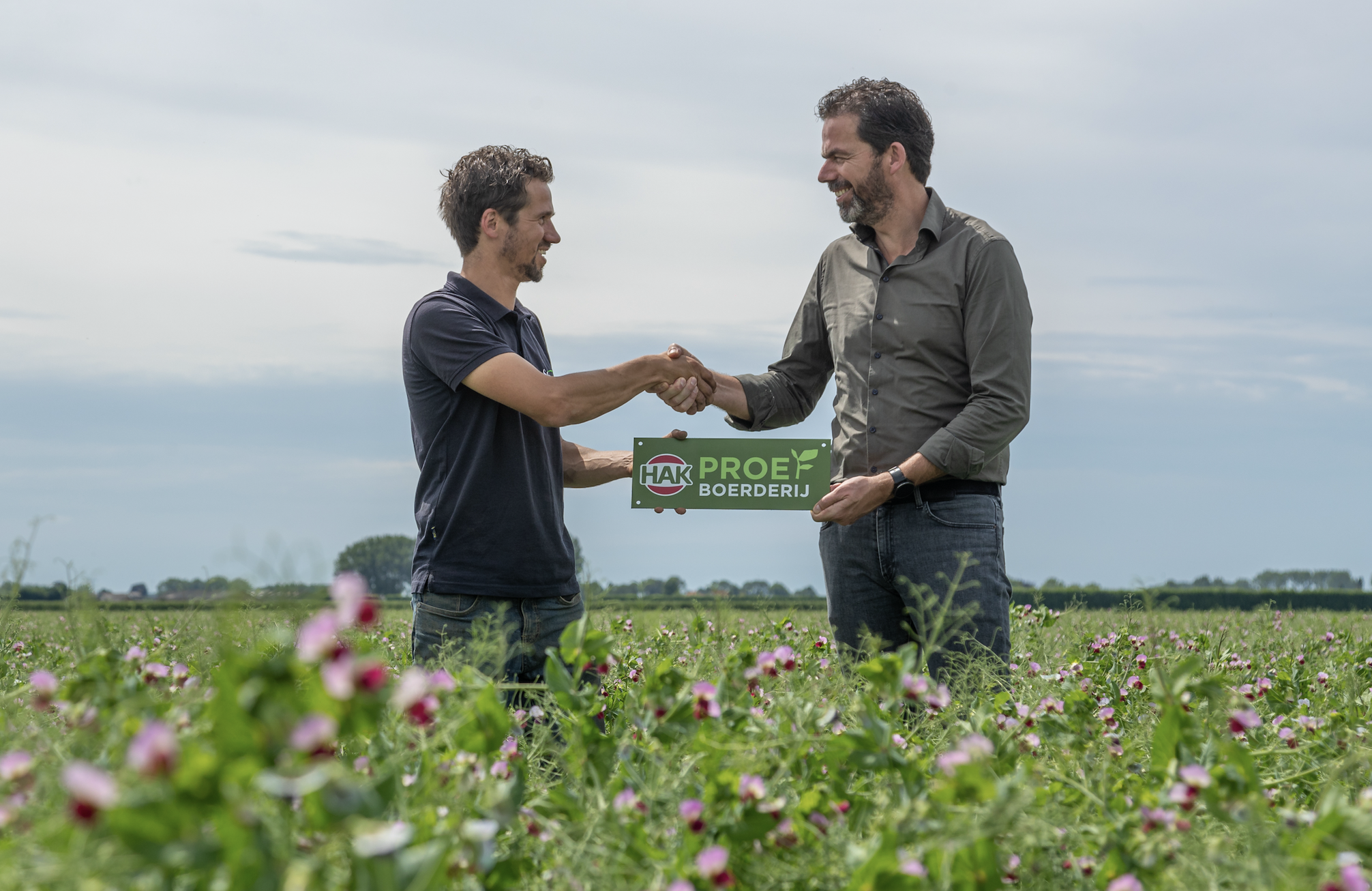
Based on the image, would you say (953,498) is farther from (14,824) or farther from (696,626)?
(14,824)

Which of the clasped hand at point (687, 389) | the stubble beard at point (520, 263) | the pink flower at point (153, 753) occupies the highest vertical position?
the stubble beard at point (520, 263)

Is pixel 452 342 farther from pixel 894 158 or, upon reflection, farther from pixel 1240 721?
pixel 1240 721

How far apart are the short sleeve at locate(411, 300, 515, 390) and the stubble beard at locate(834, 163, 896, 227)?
1560mm

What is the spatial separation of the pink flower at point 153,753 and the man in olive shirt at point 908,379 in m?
2.95

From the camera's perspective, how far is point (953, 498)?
13.0 feet

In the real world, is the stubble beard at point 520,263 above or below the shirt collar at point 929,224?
below

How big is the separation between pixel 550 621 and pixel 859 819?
1.88 m

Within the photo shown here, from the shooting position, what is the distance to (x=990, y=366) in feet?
13.1

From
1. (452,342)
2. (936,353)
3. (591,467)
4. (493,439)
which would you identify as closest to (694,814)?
(493,439)

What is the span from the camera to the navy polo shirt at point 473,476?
3.64 meters

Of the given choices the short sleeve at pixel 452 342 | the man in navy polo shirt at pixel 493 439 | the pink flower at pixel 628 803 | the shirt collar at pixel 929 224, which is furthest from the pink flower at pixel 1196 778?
the shirt collar at pixel 929 224

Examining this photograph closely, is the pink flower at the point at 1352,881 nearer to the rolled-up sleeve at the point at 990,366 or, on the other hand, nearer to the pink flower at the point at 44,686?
the pink flower at the point at 44,686

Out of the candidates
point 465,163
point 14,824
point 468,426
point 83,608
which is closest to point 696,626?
point 468,426

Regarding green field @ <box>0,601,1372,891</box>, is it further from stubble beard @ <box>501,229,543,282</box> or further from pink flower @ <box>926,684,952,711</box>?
stubble beard @ <box>501,229,543,282</box>
